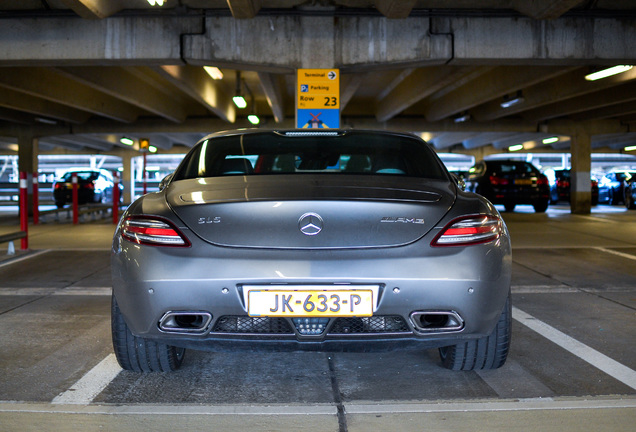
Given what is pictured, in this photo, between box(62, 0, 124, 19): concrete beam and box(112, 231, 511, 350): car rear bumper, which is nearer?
box(112, 231, 511, 350): car rear bumper

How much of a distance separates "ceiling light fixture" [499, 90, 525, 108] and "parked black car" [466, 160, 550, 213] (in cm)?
167

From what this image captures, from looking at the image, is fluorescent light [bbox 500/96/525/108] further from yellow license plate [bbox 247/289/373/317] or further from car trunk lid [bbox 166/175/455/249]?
yellow license plate [bbox 247/289/373/317]

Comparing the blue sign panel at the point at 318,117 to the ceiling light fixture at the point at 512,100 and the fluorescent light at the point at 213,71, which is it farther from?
the ceiling light fixture at the point at 512,100

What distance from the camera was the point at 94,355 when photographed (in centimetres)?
361

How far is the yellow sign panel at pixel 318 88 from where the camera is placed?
Result: 35.7ft

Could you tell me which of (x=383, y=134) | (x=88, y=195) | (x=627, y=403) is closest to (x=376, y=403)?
(x=627, y=403)

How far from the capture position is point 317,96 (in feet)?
35.9

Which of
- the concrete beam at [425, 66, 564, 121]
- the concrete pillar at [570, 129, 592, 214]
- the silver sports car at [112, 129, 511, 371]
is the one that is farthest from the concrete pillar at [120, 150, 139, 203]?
the silver sports car at [112, 129, 511, 371]

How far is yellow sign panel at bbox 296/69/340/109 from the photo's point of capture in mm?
10875

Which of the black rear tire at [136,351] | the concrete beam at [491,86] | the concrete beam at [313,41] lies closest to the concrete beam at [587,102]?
the concrete beam at [491,86]

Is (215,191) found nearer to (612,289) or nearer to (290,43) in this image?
(612,289)

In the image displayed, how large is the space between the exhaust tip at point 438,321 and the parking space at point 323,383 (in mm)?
341

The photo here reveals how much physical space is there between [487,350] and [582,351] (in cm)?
95

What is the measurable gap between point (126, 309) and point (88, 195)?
926 inches
